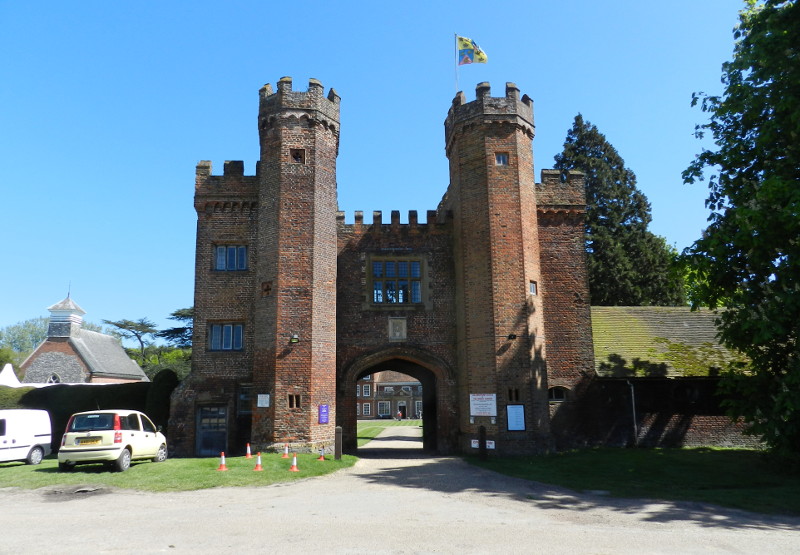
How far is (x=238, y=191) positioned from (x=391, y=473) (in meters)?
12.4

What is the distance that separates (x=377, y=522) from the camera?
9523 millimetres

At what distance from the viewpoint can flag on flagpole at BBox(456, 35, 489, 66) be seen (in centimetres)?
2253

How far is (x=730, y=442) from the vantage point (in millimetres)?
21750

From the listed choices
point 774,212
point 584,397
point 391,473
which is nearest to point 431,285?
point 584,397

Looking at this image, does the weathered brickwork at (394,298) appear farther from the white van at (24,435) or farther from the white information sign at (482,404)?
the white van at (24,435)

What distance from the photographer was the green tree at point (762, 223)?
13.5 meters

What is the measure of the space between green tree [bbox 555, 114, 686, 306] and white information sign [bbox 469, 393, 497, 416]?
16873mm

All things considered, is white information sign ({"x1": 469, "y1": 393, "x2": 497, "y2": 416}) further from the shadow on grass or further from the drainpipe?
the drainpipe

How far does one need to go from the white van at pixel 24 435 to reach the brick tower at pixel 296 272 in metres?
7.10

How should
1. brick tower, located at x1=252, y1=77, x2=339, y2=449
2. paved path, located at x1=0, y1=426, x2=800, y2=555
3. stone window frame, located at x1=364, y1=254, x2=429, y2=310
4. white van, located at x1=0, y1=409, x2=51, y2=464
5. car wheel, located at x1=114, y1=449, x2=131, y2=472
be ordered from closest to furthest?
paved path, located at x1=0, y1=426, x2=800, y2=555 → car wheel, located at x1=114, y1=449, x2=131, y2=472 → white van, located at x1=0, y1=409, x2=51, y2=464 → brick tower, located at x1=252, y1=77, x2=339, y2=449 → stone window frame, located at x1=364, y1=254, x2=429, y2=310

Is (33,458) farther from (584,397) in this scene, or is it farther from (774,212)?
(774,212)

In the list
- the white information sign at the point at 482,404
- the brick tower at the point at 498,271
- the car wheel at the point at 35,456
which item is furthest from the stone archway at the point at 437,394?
the car wheel at the point at 35,456

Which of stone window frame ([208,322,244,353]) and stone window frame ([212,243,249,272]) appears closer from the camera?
stone window frame ([208,322,244,353])

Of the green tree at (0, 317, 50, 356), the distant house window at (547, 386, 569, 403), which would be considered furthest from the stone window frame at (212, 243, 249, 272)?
the green tree at (0, 317, 50, 356)
